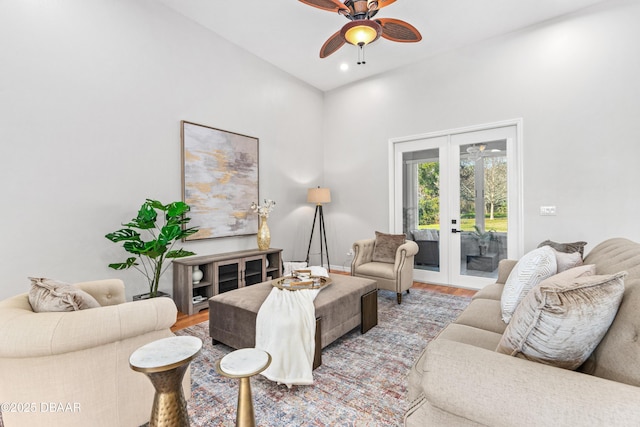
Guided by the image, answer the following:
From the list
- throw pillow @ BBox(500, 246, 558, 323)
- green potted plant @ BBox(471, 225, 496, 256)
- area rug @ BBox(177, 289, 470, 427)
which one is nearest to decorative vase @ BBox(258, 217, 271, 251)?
area rug @ BBox(177, 289, 470, 427)

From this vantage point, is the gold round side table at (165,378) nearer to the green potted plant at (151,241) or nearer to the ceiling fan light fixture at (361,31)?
the green potted plant at (151,241)

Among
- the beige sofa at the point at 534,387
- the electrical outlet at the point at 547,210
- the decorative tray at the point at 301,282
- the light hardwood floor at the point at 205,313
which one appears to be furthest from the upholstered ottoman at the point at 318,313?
the electrical outlet at the point at 547,210

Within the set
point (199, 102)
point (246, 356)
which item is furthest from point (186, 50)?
point (246, 356)

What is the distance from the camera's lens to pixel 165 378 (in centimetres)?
100

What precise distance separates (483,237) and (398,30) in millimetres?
2940

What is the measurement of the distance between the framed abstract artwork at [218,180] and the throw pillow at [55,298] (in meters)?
2.17

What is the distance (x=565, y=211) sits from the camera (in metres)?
3.62

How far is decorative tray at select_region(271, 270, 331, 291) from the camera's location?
253 cm

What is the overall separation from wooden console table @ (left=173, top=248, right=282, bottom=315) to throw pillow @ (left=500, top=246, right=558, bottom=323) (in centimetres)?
297

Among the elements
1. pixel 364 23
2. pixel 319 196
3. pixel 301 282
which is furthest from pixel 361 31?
pixel 319 196

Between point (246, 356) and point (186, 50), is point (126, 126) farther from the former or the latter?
point (246, 356)

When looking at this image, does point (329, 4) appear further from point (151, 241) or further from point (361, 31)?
point (151, 241)

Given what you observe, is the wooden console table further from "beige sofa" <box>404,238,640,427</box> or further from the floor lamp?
"beige sofa" <box>404,238,640,427</box>

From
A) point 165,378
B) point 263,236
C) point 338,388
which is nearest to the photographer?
point 165,378
